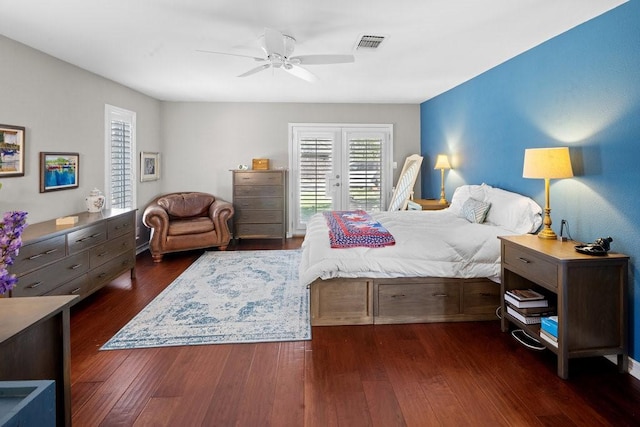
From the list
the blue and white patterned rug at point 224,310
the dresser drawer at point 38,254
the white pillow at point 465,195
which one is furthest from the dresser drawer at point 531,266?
the dresser drawer at point 38,254

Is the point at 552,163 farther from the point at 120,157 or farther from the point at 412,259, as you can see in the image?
the point at 120,157

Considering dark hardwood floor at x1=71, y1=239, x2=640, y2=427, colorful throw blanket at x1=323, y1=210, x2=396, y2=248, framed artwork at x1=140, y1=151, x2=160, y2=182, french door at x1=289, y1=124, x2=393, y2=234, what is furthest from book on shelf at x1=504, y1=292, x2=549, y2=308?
framed artwork at x1=140, y1=151, x2=160, y2=182

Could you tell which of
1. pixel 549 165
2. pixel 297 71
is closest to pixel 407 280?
pixel 549 165

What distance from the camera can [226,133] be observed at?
22.4 feet

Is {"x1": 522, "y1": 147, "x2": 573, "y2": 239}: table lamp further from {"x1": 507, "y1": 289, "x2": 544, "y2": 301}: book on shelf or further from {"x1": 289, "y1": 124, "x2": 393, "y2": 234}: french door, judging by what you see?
{"x1": 289, "y1": 124, "x2": 393, "y2": 234}: french door

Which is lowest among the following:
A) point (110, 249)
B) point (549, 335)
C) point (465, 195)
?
point (549, 335)

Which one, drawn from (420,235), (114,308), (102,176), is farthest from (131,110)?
(420,235)

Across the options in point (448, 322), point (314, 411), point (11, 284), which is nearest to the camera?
point (11, 284)

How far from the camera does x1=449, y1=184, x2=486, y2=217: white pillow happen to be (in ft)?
14.3

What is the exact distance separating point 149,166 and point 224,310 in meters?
3.71

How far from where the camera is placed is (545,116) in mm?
3426

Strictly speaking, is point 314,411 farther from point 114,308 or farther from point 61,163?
point 61,163

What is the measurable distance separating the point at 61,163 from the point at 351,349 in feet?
11.5

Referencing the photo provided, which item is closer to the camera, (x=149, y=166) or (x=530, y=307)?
(x=530, y=307)
